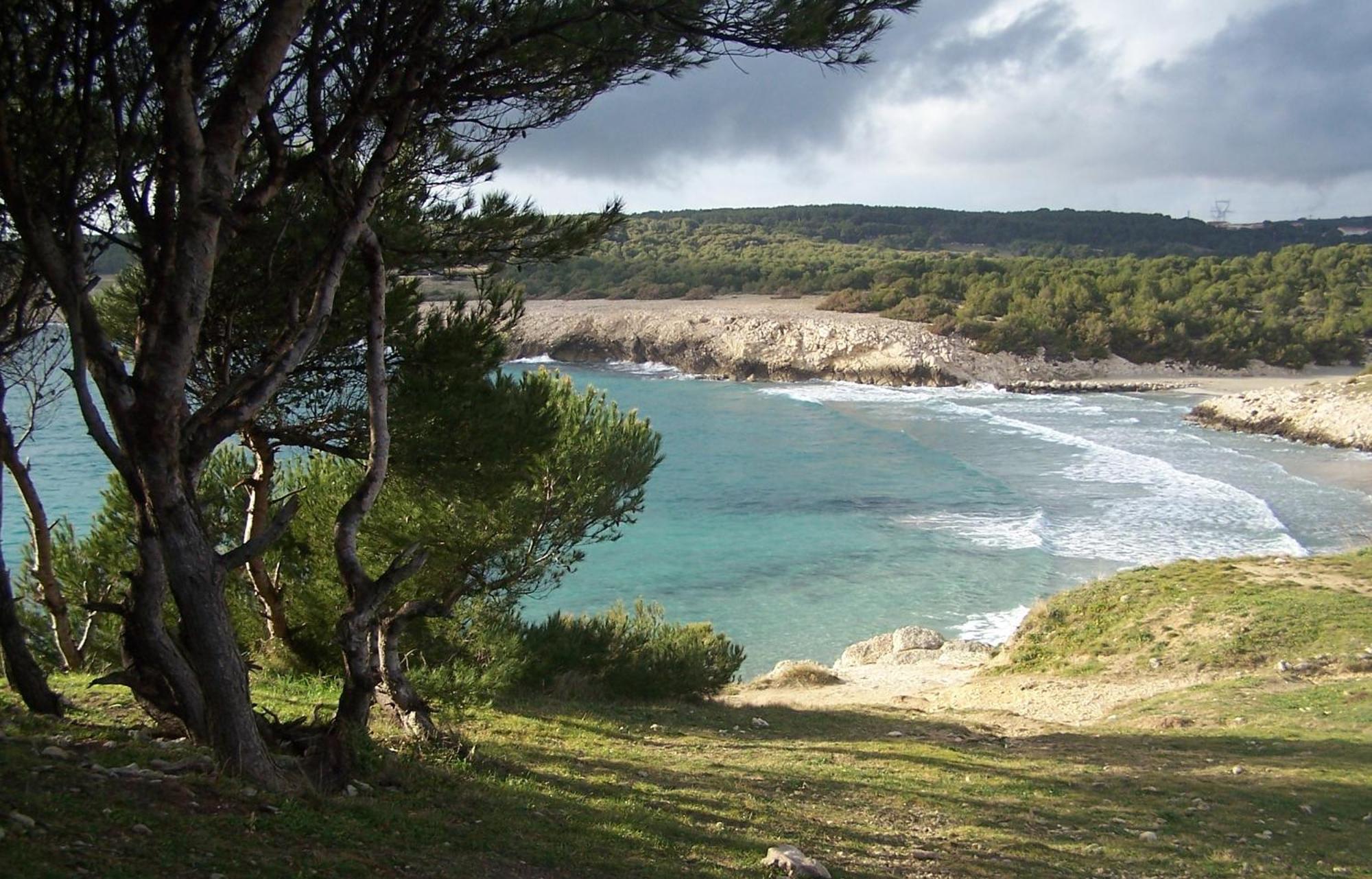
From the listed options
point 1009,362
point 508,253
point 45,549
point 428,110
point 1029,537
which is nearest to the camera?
point 428,110

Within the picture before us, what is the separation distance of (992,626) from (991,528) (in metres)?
7.45

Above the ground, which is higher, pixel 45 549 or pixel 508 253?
pixel 508 253

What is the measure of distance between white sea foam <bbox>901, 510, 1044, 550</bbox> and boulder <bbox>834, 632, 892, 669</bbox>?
7774mm

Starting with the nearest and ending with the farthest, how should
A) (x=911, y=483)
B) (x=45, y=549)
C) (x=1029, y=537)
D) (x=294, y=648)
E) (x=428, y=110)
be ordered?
(x=428, y=110) → (x=45, y=549) → (x=294, y=648) → (x=1029, y=537) → (x=911, y=483)

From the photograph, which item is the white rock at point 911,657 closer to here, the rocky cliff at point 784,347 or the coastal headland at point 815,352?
the rocky cliff at point 784,347

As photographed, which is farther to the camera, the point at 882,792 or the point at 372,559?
the point at 372,559

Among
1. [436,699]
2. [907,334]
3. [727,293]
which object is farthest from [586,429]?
[727,293]

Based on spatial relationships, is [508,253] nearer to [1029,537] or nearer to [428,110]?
[428,110]

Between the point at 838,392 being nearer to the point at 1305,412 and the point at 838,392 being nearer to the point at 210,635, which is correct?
the point at 1305,412

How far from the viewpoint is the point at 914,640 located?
20328mm

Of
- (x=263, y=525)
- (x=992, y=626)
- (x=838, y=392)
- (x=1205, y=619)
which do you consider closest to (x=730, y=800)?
(x=263, y=525)

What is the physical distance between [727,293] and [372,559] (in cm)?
7474

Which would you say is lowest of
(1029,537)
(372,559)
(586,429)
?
(1029,537)

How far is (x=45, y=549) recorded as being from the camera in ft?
28.6
